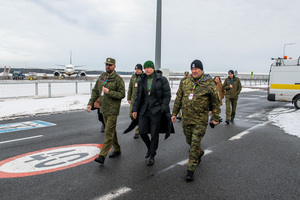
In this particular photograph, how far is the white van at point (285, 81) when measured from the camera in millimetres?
12609

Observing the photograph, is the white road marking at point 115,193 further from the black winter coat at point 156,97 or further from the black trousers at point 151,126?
the black winter coat at point 156,97

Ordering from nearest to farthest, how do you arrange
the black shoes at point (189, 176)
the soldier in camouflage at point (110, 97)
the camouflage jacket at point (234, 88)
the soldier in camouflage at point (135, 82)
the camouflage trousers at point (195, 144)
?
the black shoes at point (189, 176) < the camouflage trousers at point (195, 144) < the soldier in camouflage at point (110, 97) < the soldier in camouflage at point (135, 82) < the camouflage jacket at point (234, 88)

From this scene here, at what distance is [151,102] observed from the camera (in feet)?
14.2

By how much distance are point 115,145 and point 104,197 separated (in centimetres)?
179

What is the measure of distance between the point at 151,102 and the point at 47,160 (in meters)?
2.31

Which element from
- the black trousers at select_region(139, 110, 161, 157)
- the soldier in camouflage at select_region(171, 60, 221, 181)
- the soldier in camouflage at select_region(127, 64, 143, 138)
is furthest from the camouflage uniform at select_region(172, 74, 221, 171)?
→ the soldier in camouflage at select_region(127, 64, 143, 138)

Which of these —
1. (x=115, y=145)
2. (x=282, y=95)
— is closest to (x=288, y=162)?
(x=115, y=145)

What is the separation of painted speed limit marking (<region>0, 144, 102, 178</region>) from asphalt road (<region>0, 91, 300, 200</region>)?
8 centimetres

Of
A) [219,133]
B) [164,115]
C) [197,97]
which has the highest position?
[197,97]

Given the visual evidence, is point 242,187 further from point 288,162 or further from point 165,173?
point 288,162

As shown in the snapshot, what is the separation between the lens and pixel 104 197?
10.2 ft

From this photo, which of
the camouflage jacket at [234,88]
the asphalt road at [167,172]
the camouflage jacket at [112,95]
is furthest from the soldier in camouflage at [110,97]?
the camouflage jacket at [234,88]

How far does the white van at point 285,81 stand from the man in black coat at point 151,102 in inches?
437

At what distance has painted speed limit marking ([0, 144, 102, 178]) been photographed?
13.0ft
